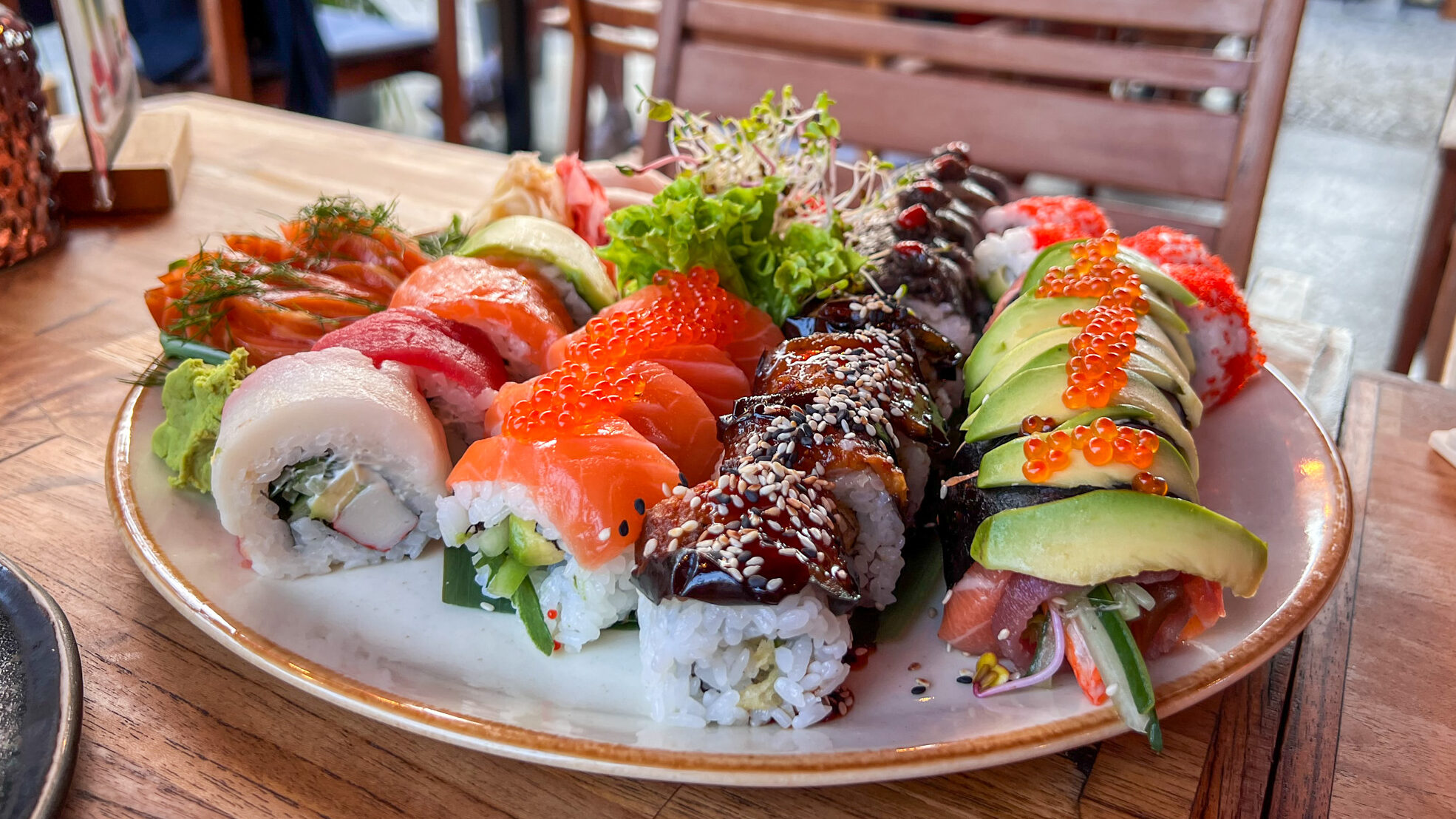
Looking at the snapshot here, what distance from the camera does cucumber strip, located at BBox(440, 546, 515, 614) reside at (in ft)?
4.26

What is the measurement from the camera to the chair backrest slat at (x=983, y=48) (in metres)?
2.49

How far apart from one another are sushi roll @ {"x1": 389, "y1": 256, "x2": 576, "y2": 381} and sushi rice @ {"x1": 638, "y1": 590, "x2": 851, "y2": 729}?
2.24 feet

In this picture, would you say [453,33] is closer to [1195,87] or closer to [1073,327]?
[1195,87]

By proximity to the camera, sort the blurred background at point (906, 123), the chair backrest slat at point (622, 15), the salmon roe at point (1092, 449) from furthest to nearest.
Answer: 1. the chair backrest slat at point (622, 15)
2. the blurred background at point (906, 123)
3. the salmon roe at point (1092, 449)

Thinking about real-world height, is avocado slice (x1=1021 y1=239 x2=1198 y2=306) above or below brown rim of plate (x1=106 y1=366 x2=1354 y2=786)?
above

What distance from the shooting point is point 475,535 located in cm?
133

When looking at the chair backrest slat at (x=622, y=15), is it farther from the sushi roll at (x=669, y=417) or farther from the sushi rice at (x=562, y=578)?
the sushi rice at (x=562, y=578)

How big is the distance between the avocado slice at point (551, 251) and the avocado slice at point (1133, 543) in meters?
1.03

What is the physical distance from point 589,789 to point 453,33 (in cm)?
508

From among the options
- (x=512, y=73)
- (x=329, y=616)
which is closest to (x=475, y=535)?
(x=329, y=616)

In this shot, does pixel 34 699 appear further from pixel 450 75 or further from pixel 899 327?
pixel 450 75

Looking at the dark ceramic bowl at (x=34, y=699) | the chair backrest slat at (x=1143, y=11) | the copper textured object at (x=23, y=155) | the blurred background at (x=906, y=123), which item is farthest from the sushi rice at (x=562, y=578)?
the chair backrest slat at (x=1143, y=11)

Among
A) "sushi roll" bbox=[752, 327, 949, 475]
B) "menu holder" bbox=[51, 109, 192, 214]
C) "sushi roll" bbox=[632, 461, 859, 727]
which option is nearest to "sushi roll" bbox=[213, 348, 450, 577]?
"sushi roll" bbox=[632, 461, 859, 727]

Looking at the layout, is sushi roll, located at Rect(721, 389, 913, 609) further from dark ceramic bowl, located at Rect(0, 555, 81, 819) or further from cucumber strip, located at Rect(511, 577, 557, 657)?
dark ceramic bowl, located at Rect(0, 555, 81, 819)
